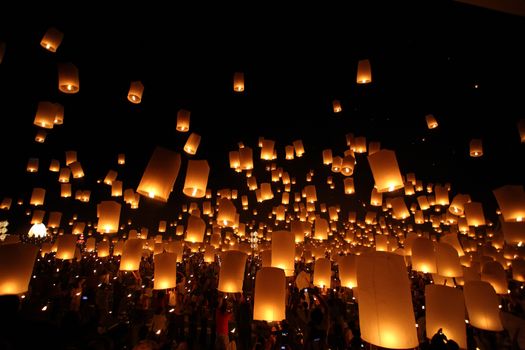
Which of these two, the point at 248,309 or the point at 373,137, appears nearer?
the point at 248,309

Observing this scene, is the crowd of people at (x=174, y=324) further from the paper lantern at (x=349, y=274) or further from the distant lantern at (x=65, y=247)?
the distant lantern at (x=65, y=247)

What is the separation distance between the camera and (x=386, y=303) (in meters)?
2.67

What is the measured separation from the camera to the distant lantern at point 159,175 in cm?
397

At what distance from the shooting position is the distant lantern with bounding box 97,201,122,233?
682 cm

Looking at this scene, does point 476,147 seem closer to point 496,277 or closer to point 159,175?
point 496,277

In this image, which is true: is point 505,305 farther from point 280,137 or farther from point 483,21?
point 280,137

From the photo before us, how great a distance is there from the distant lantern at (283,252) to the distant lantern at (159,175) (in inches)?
92.5

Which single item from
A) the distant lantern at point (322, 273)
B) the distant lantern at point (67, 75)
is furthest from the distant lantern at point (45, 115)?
the distant lantern at point (322, 273)

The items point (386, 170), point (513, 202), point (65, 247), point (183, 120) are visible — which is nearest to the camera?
point (386, 170)

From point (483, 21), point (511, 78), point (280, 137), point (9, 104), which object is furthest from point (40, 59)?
point (511, 78)

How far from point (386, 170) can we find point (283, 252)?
7.46 ft

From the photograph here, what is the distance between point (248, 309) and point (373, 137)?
33.3 ft

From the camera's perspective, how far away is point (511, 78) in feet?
27.7

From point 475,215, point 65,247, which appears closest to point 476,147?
point 475,215
